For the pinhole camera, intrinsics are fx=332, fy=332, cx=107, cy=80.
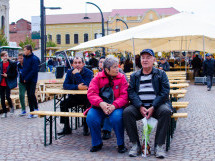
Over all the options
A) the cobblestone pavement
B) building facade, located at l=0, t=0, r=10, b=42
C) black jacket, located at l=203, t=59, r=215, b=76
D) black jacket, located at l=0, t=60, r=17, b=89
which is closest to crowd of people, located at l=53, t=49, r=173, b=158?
the cobblestone pavement

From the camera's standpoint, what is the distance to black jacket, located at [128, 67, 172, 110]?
5066mm

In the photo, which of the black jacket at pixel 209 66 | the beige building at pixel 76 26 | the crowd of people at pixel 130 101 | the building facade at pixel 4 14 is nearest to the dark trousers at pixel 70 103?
the crowd of people at pixel 130 101

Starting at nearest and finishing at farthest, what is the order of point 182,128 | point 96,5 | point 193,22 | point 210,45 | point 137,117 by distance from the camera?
point 137,117 → point 182,128 → point 193,22 → point 210,45 → point 96,5

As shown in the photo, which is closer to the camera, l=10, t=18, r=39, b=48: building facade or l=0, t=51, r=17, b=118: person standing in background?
l=0, t=51, r=17, b=118: person standing in background

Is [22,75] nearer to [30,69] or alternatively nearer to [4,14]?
[30,69]

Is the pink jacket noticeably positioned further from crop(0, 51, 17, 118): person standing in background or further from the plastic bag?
crop(0, 51, 17, 118): person standing in background

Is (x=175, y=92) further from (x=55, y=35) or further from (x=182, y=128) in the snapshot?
(x=55, y=35)

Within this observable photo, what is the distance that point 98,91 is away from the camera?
213 inches

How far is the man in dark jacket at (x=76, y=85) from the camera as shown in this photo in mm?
6471

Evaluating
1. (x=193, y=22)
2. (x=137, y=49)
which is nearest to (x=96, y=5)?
(x=137, y=49)

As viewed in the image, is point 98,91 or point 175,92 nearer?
point 98,91

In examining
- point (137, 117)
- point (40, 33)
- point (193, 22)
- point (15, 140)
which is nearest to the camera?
point (137, 117)

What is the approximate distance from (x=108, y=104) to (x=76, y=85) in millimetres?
1421

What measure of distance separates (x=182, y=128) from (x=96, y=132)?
2.54m
